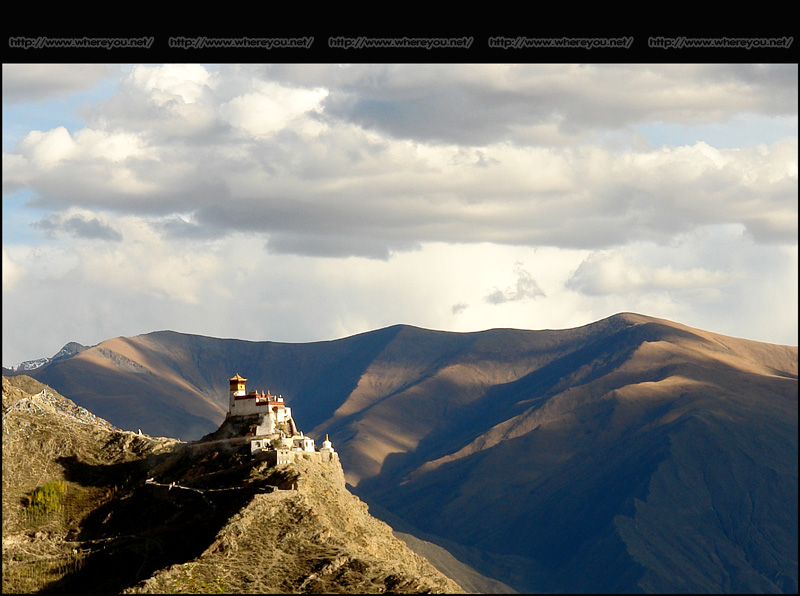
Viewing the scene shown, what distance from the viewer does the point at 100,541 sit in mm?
153750

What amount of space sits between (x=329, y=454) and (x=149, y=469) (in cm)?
2516

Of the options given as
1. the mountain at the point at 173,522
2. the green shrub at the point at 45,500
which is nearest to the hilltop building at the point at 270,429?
the mountain at the point at 173,522

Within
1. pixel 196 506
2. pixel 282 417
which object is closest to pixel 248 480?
pixel 196 506

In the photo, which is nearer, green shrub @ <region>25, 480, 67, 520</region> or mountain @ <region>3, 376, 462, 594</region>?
mountain @ <region>3, 376, 462, 594</region>

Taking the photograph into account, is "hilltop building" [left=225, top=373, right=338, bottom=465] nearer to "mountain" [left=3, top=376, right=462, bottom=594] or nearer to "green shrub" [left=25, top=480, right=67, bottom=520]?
"mountain" [left=3, top=376, right=462, bottom=594]

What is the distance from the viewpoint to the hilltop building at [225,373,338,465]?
161750mm

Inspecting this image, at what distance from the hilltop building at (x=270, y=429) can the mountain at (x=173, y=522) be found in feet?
6.15

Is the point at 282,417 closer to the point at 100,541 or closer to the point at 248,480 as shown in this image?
the point at 248,480

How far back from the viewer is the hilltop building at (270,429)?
531 feet

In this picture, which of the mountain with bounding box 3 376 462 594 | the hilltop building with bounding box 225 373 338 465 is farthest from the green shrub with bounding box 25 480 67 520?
the hilltop building with bounding box 225 373 338 465

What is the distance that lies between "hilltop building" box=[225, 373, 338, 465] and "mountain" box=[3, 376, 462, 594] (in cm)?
187
